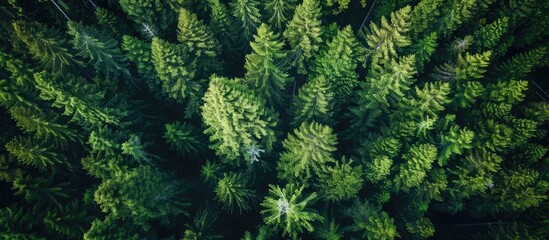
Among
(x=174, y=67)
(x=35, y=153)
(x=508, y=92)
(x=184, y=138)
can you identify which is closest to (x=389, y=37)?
(x=508, y=92)

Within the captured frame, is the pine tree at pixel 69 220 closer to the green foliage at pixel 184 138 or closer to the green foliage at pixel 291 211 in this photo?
the green foliage at pixel 184 138

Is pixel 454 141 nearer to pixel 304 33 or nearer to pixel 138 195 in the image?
pixel 304 33

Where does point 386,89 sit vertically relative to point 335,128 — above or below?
above

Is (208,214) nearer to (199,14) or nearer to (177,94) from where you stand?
(177,94)

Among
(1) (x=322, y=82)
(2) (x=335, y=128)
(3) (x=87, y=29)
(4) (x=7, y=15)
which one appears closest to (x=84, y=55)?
(3) (x=87, y=29)

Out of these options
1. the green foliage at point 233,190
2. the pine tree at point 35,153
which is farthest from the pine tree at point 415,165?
the pine tree at point 35,153

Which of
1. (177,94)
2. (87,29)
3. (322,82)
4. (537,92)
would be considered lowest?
(177,94)

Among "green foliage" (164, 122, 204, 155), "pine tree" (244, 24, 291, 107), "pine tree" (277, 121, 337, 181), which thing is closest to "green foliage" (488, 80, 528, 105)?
"pine tree" (277, 121, 337, 181)

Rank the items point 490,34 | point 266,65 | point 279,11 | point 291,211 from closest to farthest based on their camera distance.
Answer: point 291,211 → point 266,65 → point 279,11 → point 490,34
